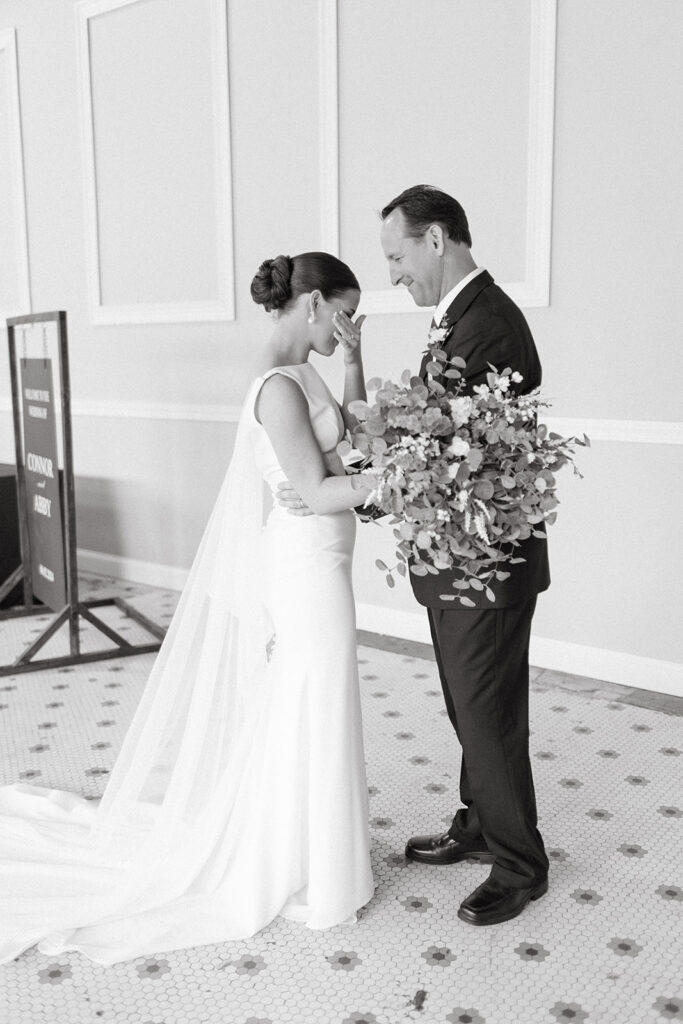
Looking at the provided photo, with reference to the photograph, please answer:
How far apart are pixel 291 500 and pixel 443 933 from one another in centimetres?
114

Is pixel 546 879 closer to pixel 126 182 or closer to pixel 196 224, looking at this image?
pixel 196 224

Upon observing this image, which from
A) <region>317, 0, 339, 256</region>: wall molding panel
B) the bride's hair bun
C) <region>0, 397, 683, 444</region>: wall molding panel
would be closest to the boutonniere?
the bride's hair bun

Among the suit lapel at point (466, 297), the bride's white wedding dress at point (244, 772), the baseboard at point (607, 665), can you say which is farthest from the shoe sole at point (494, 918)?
the baseboard at point (607, 665)

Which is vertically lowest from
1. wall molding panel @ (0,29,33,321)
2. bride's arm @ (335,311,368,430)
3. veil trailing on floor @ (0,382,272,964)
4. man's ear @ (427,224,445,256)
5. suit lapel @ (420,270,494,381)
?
veil trailing on floor @ (0,382,272,964)

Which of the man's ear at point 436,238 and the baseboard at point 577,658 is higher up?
the man's ear at point 436,238

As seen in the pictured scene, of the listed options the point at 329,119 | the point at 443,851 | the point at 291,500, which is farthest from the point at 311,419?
the point at 329,119

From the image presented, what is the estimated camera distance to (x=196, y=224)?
5.61 meters

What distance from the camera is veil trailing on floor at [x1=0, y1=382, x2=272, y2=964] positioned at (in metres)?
2.44

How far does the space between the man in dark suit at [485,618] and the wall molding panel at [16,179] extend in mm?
4862

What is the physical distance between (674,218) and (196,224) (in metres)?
2.80

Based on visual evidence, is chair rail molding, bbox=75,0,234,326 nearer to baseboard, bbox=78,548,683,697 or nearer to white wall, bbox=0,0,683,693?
white wall, bbox=0,0,683,693

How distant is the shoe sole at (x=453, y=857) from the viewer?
278cm

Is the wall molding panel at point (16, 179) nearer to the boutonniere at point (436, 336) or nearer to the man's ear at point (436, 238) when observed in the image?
the man's ear at point (436, 238)

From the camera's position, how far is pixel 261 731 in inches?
99.0
